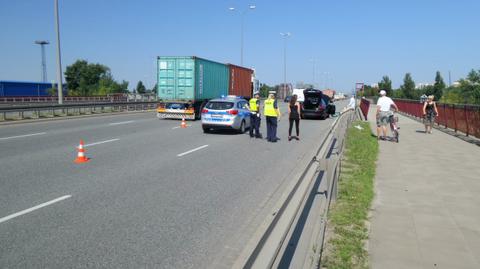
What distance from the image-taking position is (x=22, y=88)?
187ft

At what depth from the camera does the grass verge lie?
4.48 meters

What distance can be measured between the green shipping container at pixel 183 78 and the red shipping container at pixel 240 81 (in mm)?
5058

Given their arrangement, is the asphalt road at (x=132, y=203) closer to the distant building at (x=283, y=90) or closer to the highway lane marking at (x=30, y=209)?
the highway lane marking at (x=30, y=209)

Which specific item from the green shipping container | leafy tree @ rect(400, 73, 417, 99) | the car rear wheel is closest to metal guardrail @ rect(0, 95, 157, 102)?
the green shipping container

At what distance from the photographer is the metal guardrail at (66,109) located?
76.0 ft

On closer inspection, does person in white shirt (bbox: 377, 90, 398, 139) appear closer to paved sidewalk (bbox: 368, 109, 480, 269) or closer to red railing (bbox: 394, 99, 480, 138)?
red railing (bbox: 394, 99, 480, 138)

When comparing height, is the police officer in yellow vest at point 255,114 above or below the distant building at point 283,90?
below

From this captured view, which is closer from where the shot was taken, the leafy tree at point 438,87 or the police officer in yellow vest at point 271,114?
the police officer in yellow vest at point 271,114

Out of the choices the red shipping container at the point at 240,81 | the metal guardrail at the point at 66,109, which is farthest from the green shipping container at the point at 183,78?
the metal guardrail at the point at 66,109

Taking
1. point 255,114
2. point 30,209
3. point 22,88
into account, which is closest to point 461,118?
point 255,114

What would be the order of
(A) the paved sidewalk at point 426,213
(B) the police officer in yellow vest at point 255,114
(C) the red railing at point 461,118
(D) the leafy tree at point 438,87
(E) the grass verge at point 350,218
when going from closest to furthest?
(E) the grass verge at point 350,218, (A) the paved sidewalk at point 426,213, (C) the red railing at point 461,118, (B) the police officer in yellow vest at point 255,114, (D) the leafy tree at point 438,87

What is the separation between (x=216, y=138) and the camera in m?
16.4

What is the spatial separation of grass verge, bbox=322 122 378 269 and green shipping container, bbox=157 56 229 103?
55.3ft

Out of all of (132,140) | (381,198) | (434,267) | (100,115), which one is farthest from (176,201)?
(100,115)
